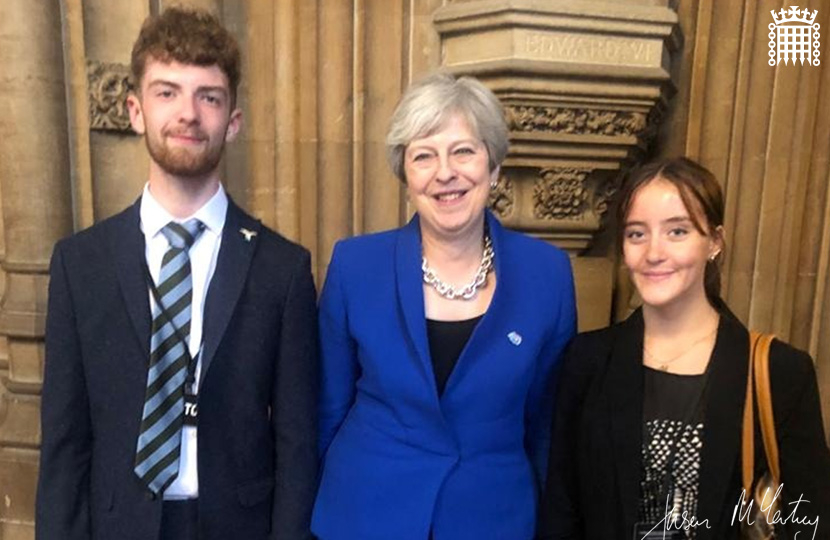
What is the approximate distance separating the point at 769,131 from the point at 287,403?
2011 mm

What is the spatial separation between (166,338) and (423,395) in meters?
0.49

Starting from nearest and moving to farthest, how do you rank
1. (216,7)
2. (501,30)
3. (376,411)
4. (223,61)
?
(223,61) → (376,411) → (501,30) → (216,7)

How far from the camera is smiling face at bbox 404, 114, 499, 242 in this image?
1.25m

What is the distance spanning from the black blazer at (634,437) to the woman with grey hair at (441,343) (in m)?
0.08

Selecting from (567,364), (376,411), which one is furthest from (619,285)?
(376,411)

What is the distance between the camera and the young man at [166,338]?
118 cm

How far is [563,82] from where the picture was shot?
6.52 feet

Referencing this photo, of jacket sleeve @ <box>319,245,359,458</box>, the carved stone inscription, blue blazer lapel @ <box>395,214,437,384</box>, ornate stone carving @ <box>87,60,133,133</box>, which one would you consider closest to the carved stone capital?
the carved stone inscription

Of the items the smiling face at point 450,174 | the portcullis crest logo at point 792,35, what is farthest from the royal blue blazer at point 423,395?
the portcullis crest logo at point 792,35

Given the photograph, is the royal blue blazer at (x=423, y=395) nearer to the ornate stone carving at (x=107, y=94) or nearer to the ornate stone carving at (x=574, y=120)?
the ornate stone carving at (x=574, y=120)

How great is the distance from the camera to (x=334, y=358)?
4.50 feet

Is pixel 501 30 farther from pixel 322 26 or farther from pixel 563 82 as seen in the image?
pixel 322 26

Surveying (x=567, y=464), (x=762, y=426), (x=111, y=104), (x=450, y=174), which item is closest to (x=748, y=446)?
(x=762, y=426)
